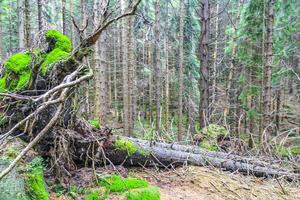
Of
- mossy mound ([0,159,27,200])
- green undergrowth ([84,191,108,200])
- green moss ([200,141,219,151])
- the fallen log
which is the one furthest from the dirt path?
mossy mound ([0,159,27,200])

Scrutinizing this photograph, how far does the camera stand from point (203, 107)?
842 centimetres

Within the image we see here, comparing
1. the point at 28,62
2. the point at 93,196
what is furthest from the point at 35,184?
the point at 28,62

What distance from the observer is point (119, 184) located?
433 cm

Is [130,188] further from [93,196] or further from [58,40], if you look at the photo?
[58,40]

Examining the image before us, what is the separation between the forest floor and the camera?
183 inches

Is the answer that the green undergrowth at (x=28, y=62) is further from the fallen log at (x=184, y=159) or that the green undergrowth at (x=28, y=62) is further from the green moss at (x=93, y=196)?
the green moss at (x=93, y=196)

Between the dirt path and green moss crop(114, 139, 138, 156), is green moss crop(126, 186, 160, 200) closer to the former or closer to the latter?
the dirt path

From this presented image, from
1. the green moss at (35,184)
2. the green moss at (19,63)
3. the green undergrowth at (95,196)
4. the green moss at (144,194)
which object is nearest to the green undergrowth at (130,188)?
the green moss at (144,194)

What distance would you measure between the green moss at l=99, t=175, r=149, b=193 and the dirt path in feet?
1.40

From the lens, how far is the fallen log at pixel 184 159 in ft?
17.0

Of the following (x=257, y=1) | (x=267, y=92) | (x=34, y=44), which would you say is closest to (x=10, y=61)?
(x=34, y=44)

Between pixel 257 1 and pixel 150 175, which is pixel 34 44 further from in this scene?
pixel 257 1

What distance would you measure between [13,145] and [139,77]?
23.2 metres

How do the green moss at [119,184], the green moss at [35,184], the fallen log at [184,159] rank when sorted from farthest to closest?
the fallen log at [184,159]
the green moss at [119,184]
the green moss at [35,184]
